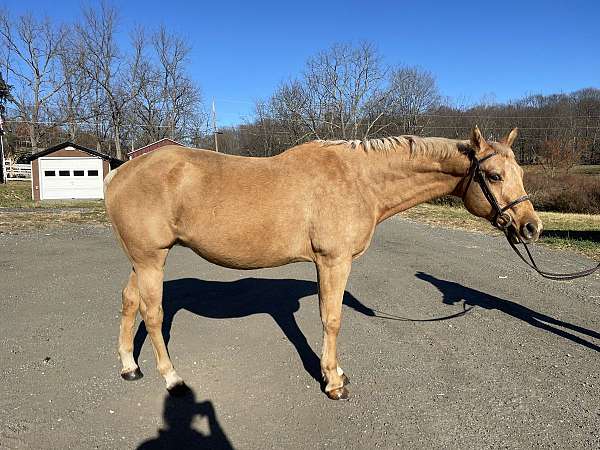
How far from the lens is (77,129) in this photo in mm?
45875

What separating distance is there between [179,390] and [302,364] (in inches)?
47.7

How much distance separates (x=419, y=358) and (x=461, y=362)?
1.35 ft

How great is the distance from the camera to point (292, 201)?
3311 millimetres

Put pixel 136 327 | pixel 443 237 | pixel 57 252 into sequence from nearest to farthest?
1. pixel 136 327
2. pixel 57 252
3. pixel 443 237

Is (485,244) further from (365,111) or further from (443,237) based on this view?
(365,111)

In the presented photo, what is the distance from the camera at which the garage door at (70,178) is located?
2366cm

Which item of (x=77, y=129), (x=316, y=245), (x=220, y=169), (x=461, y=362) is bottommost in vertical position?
(x=461, y=362)

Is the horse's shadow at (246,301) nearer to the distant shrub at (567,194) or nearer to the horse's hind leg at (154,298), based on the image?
the horse's hind leg at (154,298)

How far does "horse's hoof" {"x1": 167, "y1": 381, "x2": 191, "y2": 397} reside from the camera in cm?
337

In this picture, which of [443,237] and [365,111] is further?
[365,111]

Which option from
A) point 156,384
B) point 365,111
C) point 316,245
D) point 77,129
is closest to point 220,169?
point 316,245

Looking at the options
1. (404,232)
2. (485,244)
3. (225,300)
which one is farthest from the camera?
(404,232)

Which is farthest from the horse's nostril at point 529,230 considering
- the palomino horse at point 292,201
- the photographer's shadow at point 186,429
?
the photographer's shadow at point 186,429

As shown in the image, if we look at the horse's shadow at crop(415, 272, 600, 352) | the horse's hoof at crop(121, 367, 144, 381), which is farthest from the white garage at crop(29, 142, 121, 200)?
the horse's hoof at crop(121, 367, 144, 381)
